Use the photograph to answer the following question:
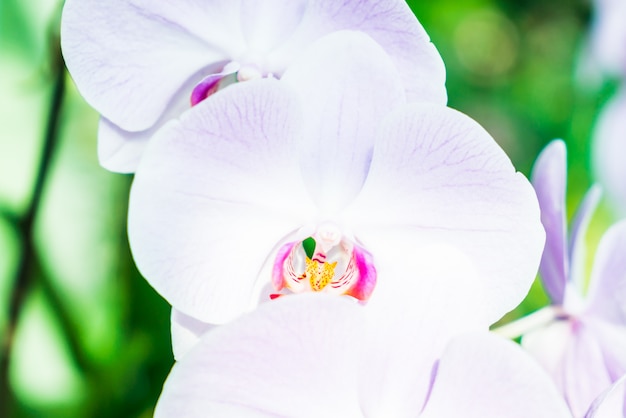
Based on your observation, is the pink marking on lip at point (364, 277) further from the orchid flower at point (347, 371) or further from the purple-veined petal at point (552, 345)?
the purple-veined petal at point (552, 345)

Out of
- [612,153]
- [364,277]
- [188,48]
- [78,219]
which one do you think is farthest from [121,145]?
[612,153]

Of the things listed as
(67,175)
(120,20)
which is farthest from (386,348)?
(67,175)

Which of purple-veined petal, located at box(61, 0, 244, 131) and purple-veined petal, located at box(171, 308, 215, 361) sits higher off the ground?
purple-veined petal, located at box(61, 0, 244, 131)

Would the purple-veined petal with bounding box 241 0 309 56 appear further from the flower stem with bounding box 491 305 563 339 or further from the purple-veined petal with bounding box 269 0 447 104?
the flower stem with bounding box 491 305 563 339

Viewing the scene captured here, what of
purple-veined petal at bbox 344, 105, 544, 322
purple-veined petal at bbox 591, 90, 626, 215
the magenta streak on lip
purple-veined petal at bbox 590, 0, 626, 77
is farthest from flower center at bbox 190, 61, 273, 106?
purple-veined petal at bbox 590, 0, 626, 77

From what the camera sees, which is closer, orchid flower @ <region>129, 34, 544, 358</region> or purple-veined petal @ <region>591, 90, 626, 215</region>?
Answer: orchid flower @ <region>129, 34, 544, 358</region>

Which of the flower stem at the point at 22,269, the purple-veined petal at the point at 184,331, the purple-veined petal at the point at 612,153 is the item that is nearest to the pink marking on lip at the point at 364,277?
the purple-veined petal at the point at 184,331

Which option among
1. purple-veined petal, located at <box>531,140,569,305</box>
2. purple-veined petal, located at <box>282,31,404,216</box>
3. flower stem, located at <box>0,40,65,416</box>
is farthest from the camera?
flower stem, located at <box>0,40,65,416</box>

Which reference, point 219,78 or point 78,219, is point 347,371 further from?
point 78,219
